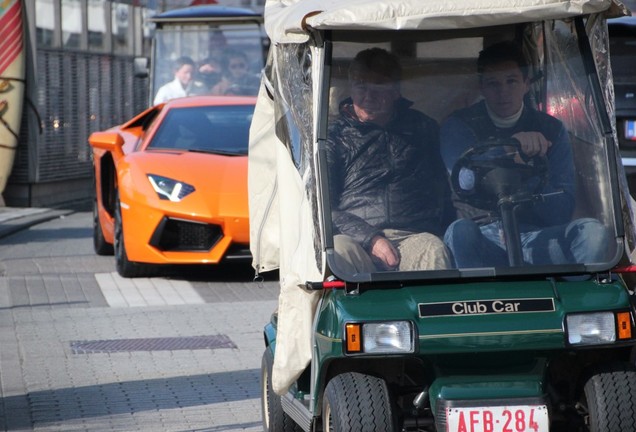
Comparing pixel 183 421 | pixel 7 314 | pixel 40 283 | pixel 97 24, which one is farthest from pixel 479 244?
pixel 97 24

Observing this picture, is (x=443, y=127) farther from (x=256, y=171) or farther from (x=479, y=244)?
(x=256, y=171)

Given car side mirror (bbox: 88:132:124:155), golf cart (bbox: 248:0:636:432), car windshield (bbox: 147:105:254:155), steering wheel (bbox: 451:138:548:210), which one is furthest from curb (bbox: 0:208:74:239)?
steering wheel (bbox: 451:138:548:210)

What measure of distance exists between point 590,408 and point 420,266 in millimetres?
846

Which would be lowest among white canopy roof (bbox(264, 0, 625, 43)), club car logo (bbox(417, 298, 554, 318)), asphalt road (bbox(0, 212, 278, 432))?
asphalt road (bbox(0, 212, 278, 432))

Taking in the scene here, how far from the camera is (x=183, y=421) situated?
6957 millimetres

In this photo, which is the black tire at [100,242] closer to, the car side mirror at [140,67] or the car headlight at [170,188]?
the car headlight at [170,188]

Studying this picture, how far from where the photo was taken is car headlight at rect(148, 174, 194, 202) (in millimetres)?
11977

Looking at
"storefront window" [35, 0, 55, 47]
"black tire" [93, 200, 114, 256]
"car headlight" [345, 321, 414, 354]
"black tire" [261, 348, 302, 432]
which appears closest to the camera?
"car headlight" [345, 321, 414, 354]

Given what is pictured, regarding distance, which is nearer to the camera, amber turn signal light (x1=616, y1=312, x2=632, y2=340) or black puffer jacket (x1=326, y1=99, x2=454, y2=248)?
amber turn signal light (x1=616, y1=312, x2=632, y2=340)

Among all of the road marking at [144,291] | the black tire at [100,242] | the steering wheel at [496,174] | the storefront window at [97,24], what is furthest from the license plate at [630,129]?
the storefront window at [97,24]

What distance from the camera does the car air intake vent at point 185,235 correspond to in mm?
11891

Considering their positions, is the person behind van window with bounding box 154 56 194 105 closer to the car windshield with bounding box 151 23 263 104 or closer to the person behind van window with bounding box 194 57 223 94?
the car windshield with bounding box 151 23 263 104

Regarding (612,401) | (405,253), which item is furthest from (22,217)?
(612,401)

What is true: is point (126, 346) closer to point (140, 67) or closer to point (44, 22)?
point (140, 67)
